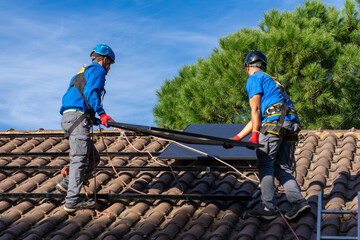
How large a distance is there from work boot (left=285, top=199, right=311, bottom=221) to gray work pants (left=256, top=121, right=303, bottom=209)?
0.05m

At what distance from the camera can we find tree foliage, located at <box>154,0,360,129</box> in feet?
59.2

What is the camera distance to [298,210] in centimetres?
562

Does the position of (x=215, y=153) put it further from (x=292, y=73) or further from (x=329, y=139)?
(x=292, y=73)

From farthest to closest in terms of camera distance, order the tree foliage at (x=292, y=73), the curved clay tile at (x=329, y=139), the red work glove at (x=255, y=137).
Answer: the tree foliage at (x=292, y=73)
the curved clay tile at (x=329, y=139)
the red work glove at (x=255, y=137)

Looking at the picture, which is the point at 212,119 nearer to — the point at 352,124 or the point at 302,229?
the point at 352,124

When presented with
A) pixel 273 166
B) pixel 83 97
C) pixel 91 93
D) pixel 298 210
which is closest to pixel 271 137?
pixel 273 166

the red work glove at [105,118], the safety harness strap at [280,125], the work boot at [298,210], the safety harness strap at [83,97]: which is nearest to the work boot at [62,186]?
the safety harness strap at [83,97]

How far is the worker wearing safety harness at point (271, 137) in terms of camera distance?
5676 mm

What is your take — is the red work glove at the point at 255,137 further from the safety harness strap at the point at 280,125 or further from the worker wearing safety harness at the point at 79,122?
the worker wearing safety harness at the point at 79,122

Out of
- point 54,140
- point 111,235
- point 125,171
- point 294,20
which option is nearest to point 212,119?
point 294,20

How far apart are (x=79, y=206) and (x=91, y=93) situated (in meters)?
1.38

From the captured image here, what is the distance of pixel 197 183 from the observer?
22.6 feet

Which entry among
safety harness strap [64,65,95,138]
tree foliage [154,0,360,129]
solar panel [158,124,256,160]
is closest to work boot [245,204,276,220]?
solar panel [158,124,256,160]

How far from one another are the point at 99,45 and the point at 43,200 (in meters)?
2.13
